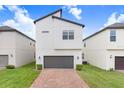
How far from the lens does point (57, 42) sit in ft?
80.0

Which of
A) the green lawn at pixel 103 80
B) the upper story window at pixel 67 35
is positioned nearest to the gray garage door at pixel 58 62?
the upper story window at pixel 67 35

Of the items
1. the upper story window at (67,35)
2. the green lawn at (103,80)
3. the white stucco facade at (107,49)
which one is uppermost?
the upper story window at (67,35)

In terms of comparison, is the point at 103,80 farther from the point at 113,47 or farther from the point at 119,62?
the point at 119,62

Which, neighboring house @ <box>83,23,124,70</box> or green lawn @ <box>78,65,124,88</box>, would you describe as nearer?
green lawn @ <box>78,65,124,88</box>

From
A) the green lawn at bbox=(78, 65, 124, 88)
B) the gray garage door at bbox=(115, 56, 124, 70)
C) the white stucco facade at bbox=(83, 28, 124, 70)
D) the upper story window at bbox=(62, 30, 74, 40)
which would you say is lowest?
the green lawn at bbox=(78, 65, 124, 88)

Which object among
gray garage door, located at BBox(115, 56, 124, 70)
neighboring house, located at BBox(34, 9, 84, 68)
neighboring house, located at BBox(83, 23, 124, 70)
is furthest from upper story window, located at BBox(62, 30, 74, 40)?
gray garage door, located at BBox(115, 56, 124, 70)

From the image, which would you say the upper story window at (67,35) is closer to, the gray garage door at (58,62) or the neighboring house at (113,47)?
the gray garage door at (58,62)

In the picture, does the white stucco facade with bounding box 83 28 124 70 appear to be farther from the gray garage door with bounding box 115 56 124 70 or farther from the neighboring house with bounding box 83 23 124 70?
the gray garage door with bounding box 115 56 124 70

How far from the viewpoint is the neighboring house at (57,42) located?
80.1 ft

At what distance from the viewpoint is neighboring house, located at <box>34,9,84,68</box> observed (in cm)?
2441

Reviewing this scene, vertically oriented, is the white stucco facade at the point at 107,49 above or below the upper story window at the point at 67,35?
below

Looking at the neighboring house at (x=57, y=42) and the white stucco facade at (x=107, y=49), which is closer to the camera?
the neighboring house at (x=57, y=42)
